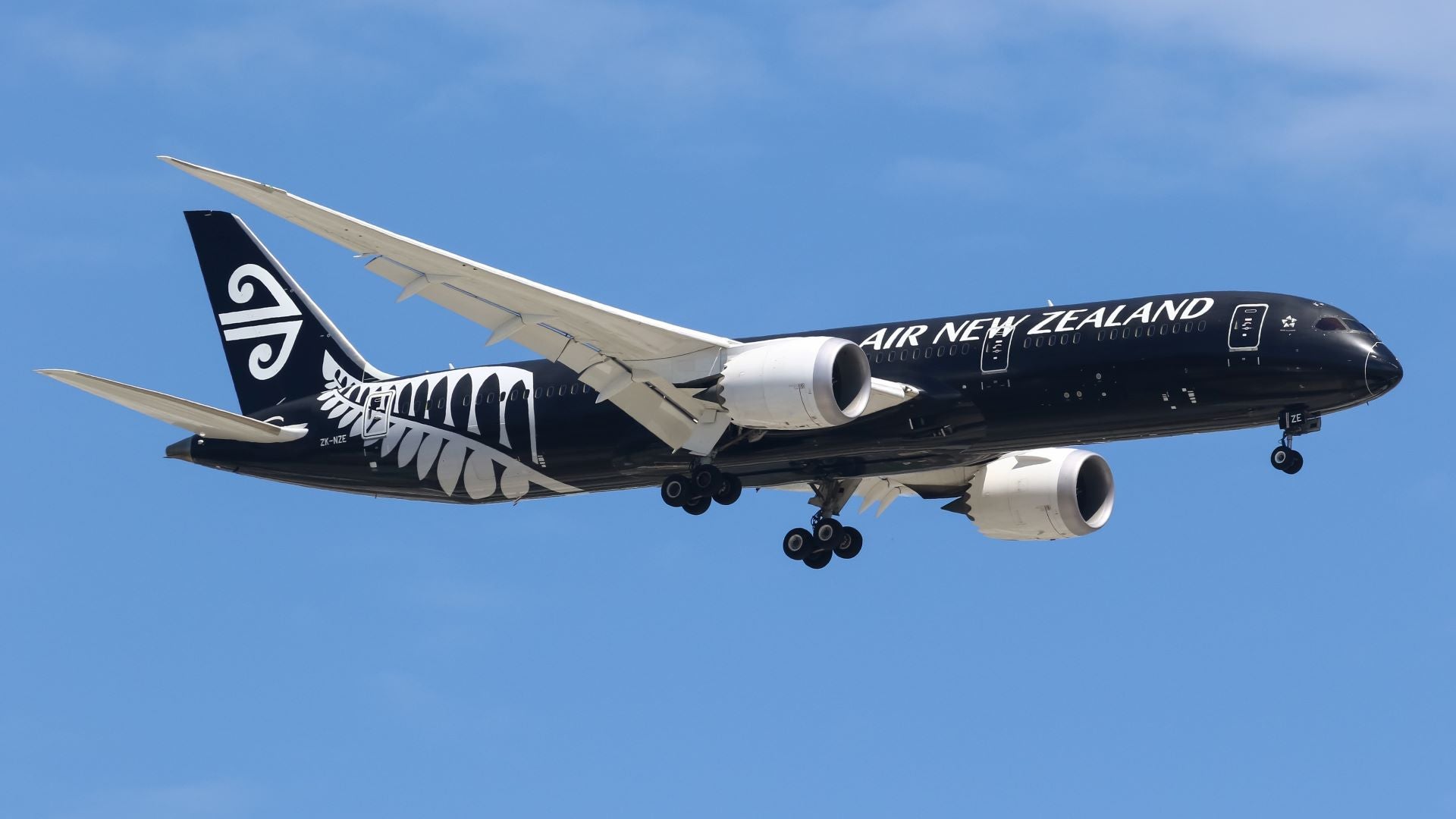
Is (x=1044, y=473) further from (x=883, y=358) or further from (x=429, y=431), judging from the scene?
(x=429, y=431)

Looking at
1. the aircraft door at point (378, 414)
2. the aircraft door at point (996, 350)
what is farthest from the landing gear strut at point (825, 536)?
the aircraft door at point (378, 414)

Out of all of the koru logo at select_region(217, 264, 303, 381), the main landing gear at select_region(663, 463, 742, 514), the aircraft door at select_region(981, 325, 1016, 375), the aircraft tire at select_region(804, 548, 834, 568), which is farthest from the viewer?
the koru logo at select_region(217, 264, 303, 381)

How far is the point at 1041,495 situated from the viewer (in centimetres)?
5156

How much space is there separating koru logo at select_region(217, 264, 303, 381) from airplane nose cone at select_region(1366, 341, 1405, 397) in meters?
26.4

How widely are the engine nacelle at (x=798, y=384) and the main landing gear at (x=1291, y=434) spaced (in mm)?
8280

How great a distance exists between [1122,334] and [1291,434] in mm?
3887

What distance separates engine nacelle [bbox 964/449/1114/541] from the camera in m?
51.6

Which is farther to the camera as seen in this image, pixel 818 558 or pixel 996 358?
pixel 818 558

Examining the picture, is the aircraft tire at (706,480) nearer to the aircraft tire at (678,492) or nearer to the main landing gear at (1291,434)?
the aircraft tire at (678,492)

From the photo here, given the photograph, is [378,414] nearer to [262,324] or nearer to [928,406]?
[262,324]

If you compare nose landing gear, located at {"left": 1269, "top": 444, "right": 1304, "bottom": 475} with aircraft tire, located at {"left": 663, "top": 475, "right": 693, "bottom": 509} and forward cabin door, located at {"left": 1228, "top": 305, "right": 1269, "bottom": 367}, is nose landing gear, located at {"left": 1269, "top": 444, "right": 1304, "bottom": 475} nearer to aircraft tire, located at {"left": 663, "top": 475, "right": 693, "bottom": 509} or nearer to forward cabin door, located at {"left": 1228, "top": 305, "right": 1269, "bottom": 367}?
forward cabin door, located at {"left": 1228, "top": 305, "right": 1269, "bottom": 367}

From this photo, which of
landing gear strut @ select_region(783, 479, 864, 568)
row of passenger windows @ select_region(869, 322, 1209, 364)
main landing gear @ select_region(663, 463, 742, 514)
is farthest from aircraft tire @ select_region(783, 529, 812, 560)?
row of passenger windows @ select_region(869, 322, 1209, 364)

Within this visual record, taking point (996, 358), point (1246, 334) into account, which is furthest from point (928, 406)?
point (1246, 334)

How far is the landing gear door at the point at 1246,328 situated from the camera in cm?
4238
